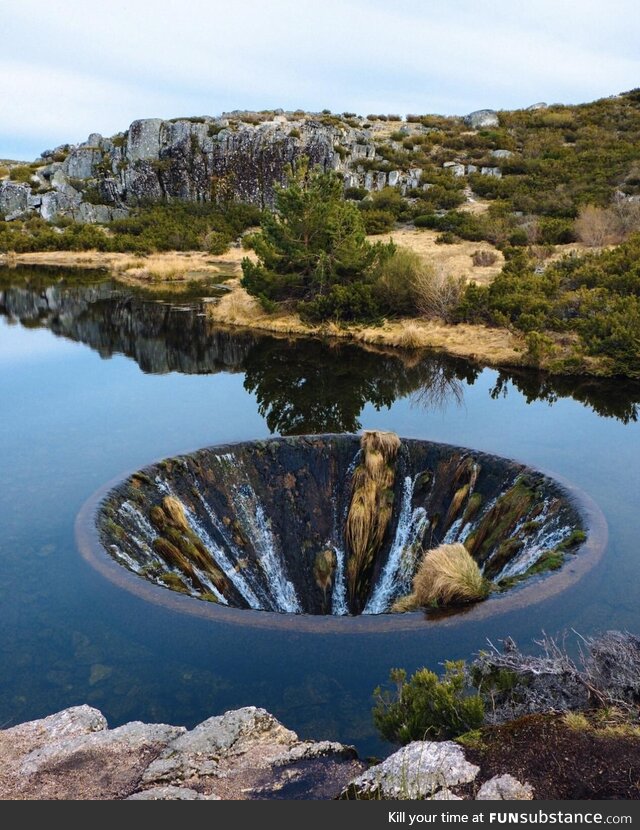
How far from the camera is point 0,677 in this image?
9.95 meters

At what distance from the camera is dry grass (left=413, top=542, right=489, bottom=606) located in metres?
11.4

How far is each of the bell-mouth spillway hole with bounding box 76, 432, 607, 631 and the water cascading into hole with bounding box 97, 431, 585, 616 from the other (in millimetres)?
31

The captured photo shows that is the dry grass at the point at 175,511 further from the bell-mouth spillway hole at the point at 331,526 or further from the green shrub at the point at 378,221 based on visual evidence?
the green shrub at the point at 378,221

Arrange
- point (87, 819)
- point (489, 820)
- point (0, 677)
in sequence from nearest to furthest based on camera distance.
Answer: point (489, 820) < point (87, 819) < point (0, 677)

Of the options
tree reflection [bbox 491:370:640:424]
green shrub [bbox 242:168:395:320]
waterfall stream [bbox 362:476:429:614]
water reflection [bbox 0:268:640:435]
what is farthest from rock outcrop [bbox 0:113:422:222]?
waterfall stream [bbox 362:476:429:614]

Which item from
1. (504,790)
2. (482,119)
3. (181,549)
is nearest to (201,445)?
(181,549)

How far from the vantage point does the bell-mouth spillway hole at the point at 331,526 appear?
43.1ft

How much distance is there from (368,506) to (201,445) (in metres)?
5.79

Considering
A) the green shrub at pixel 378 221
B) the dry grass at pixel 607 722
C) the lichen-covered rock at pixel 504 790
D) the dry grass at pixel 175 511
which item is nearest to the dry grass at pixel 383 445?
the dry grass at pixel 175 511

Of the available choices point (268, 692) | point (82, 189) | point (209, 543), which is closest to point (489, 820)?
point (268, 692)

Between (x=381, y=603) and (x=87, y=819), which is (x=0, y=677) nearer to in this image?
(x=87, y=819)

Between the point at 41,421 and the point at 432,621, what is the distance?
1654 centimetres

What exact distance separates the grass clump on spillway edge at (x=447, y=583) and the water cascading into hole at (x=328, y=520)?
0.48 m

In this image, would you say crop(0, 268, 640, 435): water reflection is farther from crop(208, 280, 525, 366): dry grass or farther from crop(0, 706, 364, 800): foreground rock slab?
crop(0, 706, 364, 800): foreground rock slab
